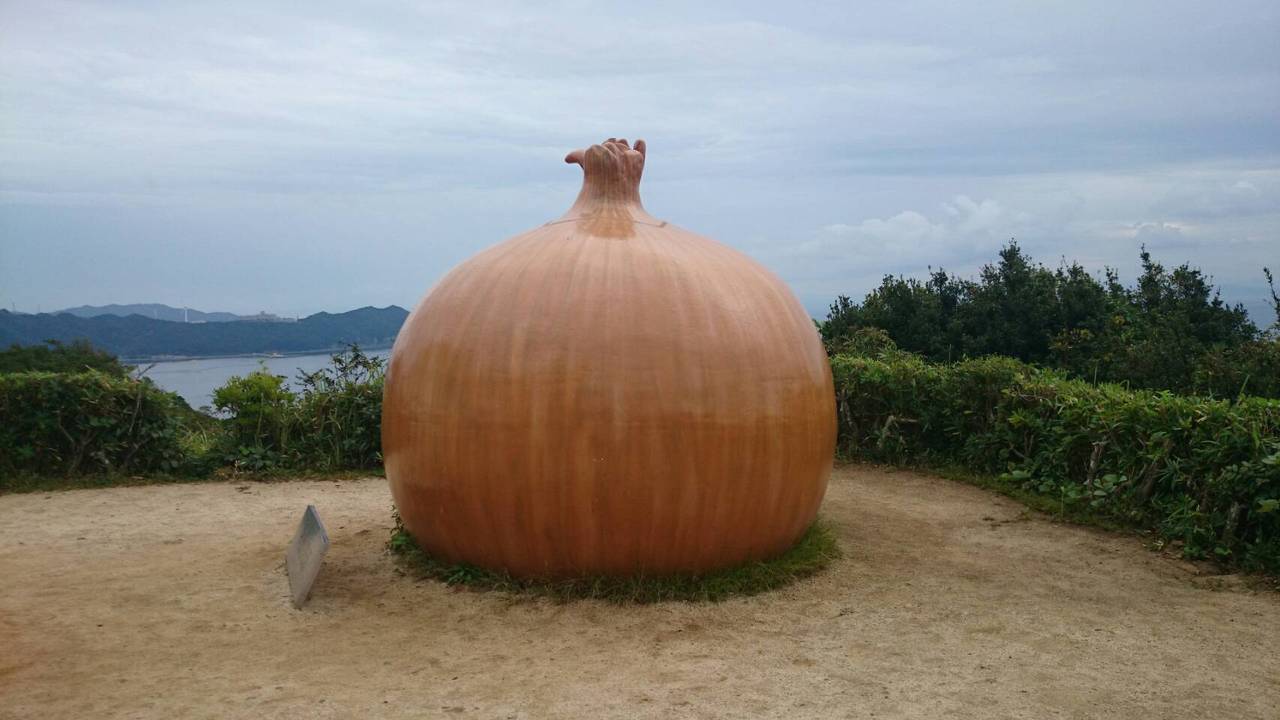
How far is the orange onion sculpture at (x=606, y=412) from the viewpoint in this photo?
6.16 m

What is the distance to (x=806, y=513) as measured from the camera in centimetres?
717

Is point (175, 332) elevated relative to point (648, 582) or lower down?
elevated

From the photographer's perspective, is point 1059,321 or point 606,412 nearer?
point 606,412

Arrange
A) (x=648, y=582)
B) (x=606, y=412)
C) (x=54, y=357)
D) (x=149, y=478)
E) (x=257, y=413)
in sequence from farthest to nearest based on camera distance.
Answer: (x=54, y=357), (x=257, y=413), (x=149, y=478), (x=648, y=582), (x=606, y=412)

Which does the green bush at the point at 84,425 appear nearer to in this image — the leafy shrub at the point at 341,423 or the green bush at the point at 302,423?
the green bush at the point at 302,423

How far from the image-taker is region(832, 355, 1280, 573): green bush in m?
7.54

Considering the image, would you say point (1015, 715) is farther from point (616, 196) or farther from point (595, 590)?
point (616, 196)

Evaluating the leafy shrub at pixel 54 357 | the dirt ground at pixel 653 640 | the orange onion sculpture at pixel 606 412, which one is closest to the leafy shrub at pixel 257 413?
the dirt ground at pixel 653 640

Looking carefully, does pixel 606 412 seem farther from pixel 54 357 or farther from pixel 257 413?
pixel 54 357

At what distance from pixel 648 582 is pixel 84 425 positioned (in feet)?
26.1

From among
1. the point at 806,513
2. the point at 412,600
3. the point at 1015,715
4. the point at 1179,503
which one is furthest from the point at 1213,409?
the point at 412,600

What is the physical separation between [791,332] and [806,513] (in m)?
1.33

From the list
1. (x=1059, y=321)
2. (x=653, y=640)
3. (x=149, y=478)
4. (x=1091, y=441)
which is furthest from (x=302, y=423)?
(x=1059, y=321)

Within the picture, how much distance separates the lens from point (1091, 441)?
9.32m
